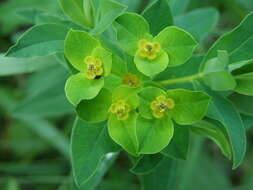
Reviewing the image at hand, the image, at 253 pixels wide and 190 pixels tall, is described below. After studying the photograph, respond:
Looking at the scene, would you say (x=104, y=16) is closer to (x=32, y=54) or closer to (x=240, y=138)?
(x=32, y=54)

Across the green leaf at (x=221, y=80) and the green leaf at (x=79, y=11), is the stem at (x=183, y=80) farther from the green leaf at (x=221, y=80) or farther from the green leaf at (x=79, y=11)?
the green leaf at (x=79, y=11)

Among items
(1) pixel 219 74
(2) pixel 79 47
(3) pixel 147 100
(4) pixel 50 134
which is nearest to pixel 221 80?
(1) pixel 219 74

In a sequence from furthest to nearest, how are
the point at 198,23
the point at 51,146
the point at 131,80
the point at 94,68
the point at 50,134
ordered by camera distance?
the point at 51,146 → the point at 50,134 → the point at 198,23 → the point at 131,80 → the point at 94,68

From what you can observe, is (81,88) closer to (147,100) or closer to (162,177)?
(147,100)

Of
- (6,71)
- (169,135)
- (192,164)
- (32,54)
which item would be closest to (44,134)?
(192,164)

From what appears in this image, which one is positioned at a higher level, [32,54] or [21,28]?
[32,54]

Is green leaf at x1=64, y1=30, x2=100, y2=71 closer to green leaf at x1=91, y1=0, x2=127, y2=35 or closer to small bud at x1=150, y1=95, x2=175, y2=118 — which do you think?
green leaf at x1=91, y1=0, x2=127, y2=35

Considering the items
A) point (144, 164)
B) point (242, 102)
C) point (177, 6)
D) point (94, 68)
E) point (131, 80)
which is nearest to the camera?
point (94, 68)

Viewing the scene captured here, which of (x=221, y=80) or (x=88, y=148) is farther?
(x=88, y=148)
